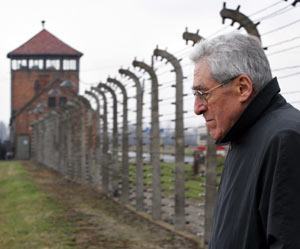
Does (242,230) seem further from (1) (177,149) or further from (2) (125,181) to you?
(2) (125,181)

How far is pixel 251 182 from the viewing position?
6.93ft

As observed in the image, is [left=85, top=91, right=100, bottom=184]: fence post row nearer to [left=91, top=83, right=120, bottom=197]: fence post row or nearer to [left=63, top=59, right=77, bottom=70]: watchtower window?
[left=91, top=83, right=120, bottom=197]: fence post row

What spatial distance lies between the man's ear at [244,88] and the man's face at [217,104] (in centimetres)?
2

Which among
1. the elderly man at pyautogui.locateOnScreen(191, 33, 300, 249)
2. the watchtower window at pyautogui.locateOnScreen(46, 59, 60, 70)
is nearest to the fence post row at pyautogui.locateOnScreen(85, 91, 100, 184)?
the elderly man at pyautogui.locateOnScreen(191, 33, 300, 249)

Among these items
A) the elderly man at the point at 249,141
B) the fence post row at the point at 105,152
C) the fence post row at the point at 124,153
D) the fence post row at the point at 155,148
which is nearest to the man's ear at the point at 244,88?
the elderly man at the point at 249,141

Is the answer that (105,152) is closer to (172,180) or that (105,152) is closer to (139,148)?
(139,148)

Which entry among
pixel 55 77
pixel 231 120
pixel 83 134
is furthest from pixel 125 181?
pixel 55 77

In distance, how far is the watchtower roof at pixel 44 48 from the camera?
2327 inches

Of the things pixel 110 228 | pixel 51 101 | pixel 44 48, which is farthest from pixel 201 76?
pixel 44 48

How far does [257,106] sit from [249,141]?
11 centimetres

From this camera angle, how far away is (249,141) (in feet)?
7.28

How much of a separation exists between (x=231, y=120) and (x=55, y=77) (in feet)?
180

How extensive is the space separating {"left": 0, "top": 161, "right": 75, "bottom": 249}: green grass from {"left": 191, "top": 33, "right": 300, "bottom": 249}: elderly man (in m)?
6.14

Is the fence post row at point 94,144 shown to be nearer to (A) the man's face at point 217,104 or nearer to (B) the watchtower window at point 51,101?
(A) the man's face at point 217,104
